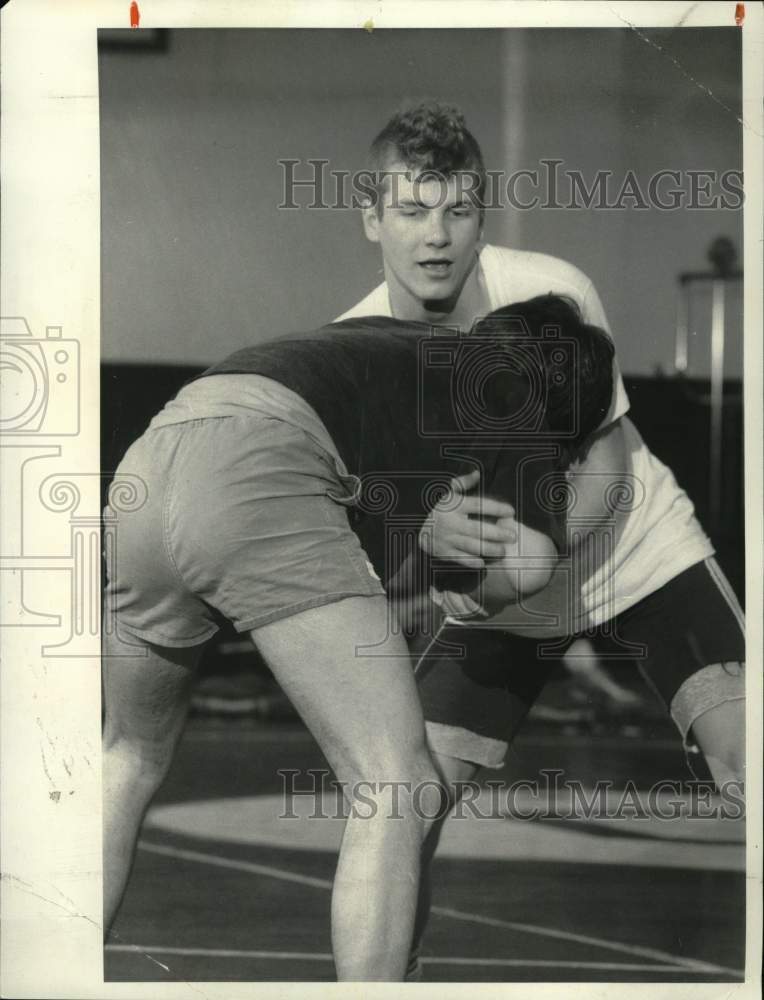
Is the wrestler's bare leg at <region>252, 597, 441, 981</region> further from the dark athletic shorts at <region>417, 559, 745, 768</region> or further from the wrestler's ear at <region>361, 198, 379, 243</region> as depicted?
the wrestler's ear at <region>361, 198, 379, 243</region>

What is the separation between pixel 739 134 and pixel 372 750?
5.91 feet

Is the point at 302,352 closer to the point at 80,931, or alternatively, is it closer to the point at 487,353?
the point at 487,353

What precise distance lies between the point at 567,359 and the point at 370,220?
0.61 m

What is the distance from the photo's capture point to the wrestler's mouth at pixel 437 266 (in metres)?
3.85

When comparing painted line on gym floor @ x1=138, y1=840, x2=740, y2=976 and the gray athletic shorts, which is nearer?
the gray athletic shorts

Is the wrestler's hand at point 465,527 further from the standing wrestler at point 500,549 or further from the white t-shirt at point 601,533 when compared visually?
the white t-shirt at point 601,533

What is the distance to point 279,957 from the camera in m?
3.88

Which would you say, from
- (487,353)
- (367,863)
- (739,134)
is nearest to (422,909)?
(367,863)

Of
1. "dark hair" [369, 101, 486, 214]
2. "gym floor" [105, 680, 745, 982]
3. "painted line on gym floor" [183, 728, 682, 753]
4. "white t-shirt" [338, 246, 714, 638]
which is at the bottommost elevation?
"gym floor" [105, 680, 745, 982]

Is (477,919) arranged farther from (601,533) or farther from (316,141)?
(316,141)

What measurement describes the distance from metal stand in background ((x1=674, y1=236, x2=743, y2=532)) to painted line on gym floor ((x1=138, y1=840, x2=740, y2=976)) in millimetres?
1104

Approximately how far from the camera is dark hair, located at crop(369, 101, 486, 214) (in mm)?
3799

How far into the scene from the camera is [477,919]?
12.8 feet

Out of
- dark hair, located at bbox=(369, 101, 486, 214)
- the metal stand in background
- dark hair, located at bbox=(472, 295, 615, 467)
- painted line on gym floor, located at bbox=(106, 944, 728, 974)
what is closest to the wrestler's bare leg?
painted line on gym floor, located at bbox=(106, 944, 728, 974)
